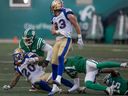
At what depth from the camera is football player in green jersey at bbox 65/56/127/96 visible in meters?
6.95

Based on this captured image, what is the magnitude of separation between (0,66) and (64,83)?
4.03 m

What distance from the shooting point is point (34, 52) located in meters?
7.47

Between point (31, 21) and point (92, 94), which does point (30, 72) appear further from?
point (31, 21)

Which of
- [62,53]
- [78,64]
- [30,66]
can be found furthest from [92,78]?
[30,66]

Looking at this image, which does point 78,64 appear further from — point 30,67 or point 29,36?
point 29,36

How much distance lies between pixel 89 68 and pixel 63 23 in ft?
2.48

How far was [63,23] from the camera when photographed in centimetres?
750

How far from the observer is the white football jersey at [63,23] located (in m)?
7.48

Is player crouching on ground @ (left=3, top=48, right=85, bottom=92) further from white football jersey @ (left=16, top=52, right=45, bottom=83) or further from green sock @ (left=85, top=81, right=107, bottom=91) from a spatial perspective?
green sock @ (left=85, top=81, right=107, bottom=91)

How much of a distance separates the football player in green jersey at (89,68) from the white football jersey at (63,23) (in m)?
0.39

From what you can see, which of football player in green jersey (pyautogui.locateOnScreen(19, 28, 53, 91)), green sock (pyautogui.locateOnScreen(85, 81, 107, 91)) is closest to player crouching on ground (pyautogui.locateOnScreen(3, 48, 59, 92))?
football player in green jersey (pyautogui.locateOnScreen(19, 28, 53, 91))

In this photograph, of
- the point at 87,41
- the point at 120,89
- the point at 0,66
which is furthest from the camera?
the point at 87,41

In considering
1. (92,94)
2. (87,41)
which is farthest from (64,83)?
(87,41)

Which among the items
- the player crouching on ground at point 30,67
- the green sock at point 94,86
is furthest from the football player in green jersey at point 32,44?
the green sock at point 94,86
